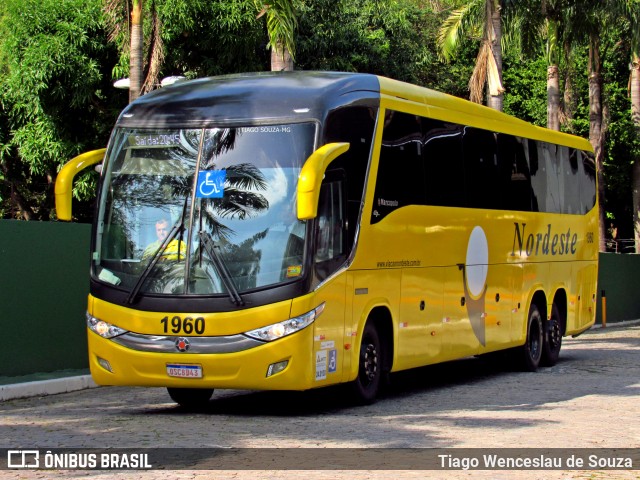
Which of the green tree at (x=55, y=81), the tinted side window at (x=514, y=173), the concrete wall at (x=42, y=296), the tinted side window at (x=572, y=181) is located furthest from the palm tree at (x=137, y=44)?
the tinted side window at (x=572, y=181)

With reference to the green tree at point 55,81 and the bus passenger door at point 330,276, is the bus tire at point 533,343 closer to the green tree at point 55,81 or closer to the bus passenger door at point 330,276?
the bus passenger door at point 330,276

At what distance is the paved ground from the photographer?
1003 centimetres

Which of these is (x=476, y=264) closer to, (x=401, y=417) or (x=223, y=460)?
(x=401, y=417)

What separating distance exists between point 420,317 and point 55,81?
19360mm

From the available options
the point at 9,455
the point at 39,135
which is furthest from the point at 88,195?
the point at 9,455

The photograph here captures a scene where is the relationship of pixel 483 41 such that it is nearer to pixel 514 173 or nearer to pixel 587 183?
pixel 587 183

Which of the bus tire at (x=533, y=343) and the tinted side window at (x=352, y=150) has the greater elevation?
the tinted side window at (x=352, y=150)

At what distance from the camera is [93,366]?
41.5 feet

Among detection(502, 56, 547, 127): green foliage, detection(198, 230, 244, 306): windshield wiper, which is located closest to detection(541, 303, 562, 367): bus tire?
detection(198, 230, 244, 306): windshield wiper

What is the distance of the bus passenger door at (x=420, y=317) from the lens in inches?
567

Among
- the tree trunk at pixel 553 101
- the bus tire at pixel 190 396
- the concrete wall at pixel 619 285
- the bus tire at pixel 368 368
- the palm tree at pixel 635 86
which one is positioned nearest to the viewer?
the bus tire at pixel 368 368

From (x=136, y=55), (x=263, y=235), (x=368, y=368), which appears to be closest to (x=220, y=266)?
(x=263, y=235)

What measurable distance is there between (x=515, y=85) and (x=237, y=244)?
40.8 metres

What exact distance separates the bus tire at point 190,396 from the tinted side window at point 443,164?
3821mm
